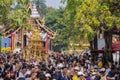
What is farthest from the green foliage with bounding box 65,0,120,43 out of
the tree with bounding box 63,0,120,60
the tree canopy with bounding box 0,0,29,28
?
the tree canopy with bounding box 0,0,29,28

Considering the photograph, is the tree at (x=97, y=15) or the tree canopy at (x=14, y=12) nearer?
the tree canopy at (x=14, y=12)

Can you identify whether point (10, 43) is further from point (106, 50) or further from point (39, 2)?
point (39, 2)

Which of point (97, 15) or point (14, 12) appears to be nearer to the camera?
point (14, 12)

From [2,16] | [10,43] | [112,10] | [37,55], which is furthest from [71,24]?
[10,43]

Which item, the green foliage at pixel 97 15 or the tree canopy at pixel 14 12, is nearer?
the tree canopy at pixel 14 12

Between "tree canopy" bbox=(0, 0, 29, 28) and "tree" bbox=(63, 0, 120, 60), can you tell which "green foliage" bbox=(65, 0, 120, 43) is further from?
"tree canopy" bbox=(0, 0, 29, 28)

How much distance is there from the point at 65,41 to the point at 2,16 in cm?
5164

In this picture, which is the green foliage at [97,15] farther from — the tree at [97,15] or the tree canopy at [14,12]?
the tree canopy at [14,12]

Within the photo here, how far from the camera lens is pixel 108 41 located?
103 ft

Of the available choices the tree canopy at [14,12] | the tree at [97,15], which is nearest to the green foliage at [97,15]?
the tree at [97,15]

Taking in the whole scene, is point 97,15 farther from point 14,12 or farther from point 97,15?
point 14,12

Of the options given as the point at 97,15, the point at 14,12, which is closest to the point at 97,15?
the point at 97,15

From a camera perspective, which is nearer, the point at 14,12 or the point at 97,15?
the point at 14,12

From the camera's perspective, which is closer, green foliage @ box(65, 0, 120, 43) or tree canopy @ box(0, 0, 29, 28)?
tree canopy @ box(0, 0, 29, 28)
